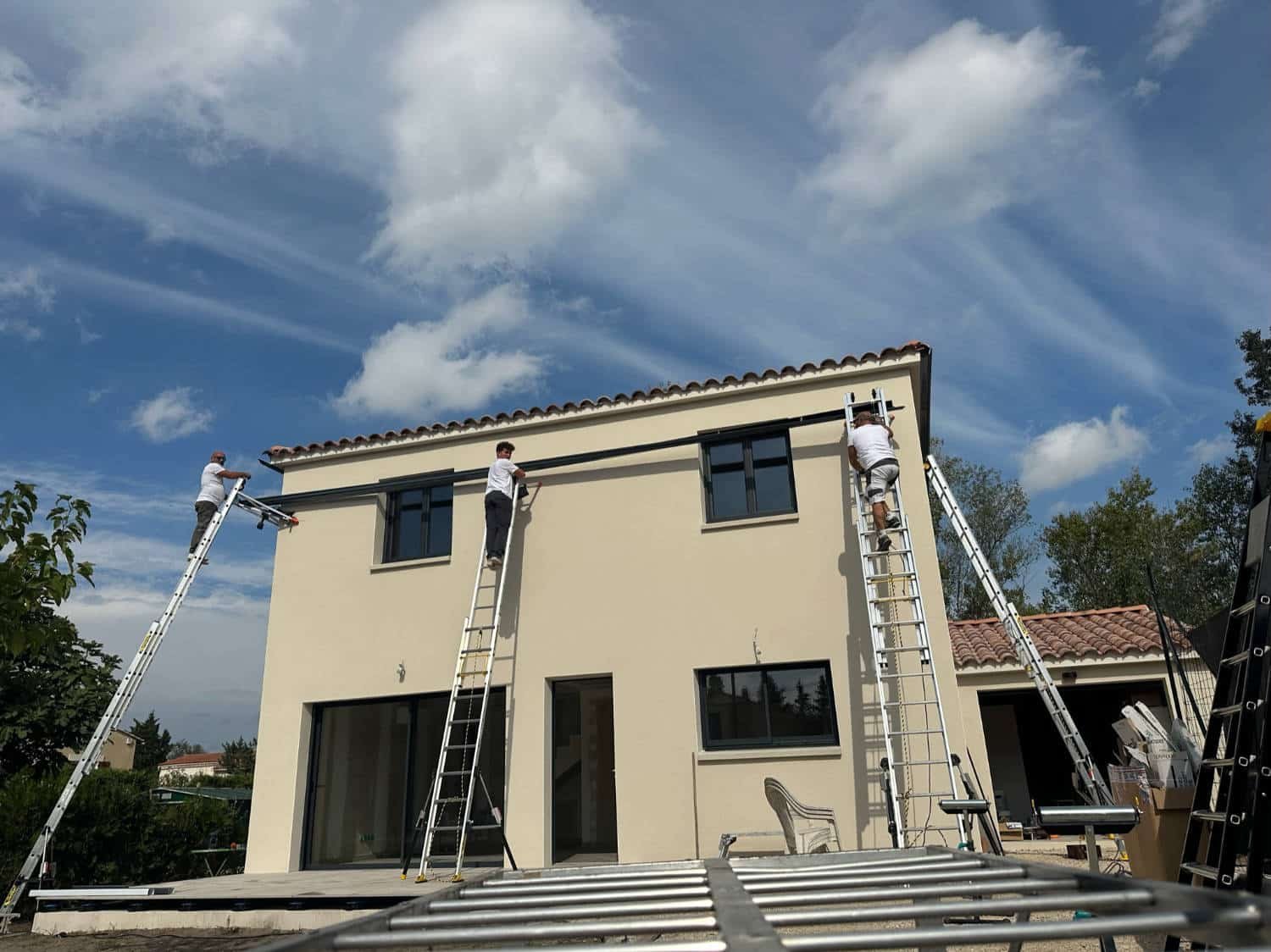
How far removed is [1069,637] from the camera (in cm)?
1297

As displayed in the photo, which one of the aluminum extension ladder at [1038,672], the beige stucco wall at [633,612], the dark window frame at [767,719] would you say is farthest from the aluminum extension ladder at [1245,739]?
the dark window frame at [767,719]

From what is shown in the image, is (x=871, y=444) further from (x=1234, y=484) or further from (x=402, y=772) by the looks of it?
(x=1234, y=484)

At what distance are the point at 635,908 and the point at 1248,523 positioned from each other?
3716mm

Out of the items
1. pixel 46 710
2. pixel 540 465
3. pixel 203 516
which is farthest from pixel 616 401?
pixel 46 710

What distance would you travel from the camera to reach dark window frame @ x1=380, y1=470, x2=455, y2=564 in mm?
10555

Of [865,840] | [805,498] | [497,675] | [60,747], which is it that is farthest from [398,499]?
[60,747]

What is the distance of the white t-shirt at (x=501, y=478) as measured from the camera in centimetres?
981

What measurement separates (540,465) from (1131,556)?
2295cm

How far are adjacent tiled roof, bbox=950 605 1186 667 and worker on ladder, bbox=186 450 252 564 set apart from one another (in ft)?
33.4

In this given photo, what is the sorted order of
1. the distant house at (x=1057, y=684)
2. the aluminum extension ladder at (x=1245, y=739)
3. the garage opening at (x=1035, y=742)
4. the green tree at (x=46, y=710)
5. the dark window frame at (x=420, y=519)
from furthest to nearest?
the green tree at (x=46, y=710)
the garage opening at (x=1035, y=742)
the distant house at (x=1057, y=684)
the dark window frame at (x=420, y=519)
the aluminum extension ladder at (x=1245, y=739)

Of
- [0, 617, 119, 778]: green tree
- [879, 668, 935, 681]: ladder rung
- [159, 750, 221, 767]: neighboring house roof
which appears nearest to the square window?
[879, 668, 935, 681]: ladder rung

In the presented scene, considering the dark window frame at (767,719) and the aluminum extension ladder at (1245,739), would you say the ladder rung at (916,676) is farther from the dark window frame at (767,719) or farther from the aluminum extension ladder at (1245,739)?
the aluminum extension ladder at (1245,739)

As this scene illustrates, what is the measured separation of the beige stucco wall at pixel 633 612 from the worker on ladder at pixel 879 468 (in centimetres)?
37

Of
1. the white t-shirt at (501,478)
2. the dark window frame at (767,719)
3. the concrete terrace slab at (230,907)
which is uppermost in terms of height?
the white t-shirt at (501,478)
